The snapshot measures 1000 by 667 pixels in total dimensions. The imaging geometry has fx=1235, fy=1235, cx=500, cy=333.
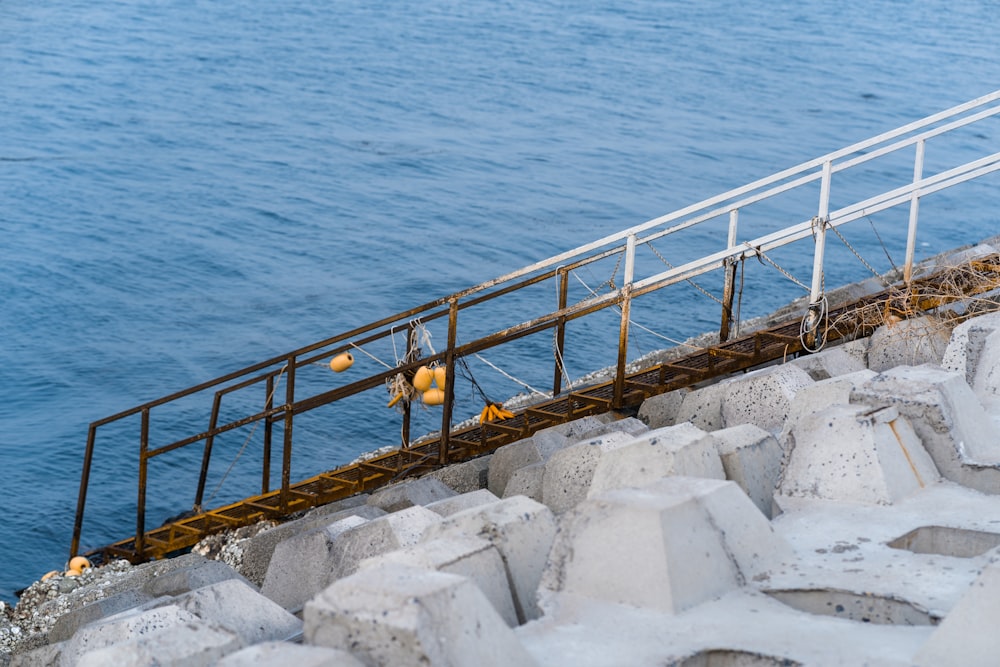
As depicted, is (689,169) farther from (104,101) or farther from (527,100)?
(104,101)

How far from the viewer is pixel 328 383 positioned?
15594 mm

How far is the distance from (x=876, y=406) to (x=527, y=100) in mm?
26610

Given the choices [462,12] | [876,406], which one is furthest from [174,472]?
[462,12]

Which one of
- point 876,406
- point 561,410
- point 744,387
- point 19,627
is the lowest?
point 19,627

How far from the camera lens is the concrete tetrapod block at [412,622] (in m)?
2.87

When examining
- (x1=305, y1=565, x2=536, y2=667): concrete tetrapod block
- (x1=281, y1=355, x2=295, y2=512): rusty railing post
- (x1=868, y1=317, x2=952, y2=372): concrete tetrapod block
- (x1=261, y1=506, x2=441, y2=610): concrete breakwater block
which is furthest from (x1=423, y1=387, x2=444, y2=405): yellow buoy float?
(x1=305, y1=565, x2=536, y2=667): concrete tetrapod block

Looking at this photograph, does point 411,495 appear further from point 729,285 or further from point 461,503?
point 729,285

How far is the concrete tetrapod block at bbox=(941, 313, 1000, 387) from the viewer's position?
5.99m

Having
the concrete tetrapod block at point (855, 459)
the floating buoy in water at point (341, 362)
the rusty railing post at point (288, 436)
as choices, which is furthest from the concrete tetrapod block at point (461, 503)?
the floating buoy in water at point (341, 362)

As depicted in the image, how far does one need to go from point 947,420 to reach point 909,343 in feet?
8.32

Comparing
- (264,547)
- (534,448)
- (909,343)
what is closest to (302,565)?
(264,547)

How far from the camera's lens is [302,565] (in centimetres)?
552

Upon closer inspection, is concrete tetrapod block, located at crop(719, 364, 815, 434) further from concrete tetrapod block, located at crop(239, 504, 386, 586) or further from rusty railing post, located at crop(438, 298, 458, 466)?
concrete tetrapod block, located at crop(239, 504, 386, 586)

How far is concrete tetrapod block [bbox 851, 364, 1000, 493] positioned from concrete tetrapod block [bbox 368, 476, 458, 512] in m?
2.51
